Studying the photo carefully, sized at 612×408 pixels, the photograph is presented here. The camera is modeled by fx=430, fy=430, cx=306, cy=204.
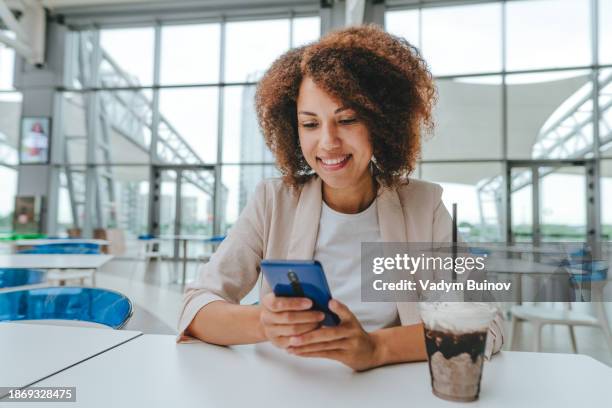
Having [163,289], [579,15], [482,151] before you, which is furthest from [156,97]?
[579,15]

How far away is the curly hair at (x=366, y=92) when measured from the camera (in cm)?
114

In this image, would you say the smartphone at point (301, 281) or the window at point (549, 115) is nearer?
the smartphone at point (301, 281)

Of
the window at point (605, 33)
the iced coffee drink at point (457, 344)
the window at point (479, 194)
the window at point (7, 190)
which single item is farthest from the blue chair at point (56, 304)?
the window at point (7, 190)

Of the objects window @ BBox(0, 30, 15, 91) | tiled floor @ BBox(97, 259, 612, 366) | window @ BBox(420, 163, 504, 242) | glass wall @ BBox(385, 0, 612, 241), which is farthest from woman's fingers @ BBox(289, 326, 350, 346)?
window @ BBox(0, 30, 15, 91)

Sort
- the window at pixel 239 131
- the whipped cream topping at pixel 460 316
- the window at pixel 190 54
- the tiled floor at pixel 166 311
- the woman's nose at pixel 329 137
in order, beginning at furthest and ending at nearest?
the window at pixel 190 54
the window at pixel 239 131
the tiled floor at pixel 166 311
the woman's nose at pixel 329 137
the whipped cream topping at pixel 460 316

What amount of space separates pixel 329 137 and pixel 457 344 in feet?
2.04

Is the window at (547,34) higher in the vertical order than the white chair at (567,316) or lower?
higher

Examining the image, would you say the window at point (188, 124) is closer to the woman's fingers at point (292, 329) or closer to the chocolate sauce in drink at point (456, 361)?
the woman's fingers at point (292, 329)

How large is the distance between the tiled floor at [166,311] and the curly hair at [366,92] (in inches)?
22.4

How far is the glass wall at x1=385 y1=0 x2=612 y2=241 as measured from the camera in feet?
23.8

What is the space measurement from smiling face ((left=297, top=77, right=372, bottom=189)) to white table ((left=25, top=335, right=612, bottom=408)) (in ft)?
1.63

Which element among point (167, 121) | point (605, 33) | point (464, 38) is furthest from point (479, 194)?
point (167, 121)

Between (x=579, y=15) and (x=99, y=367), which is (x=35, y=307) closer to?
(x=99, y=367)

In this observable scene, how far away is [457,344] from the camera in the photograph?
61 centimetres
